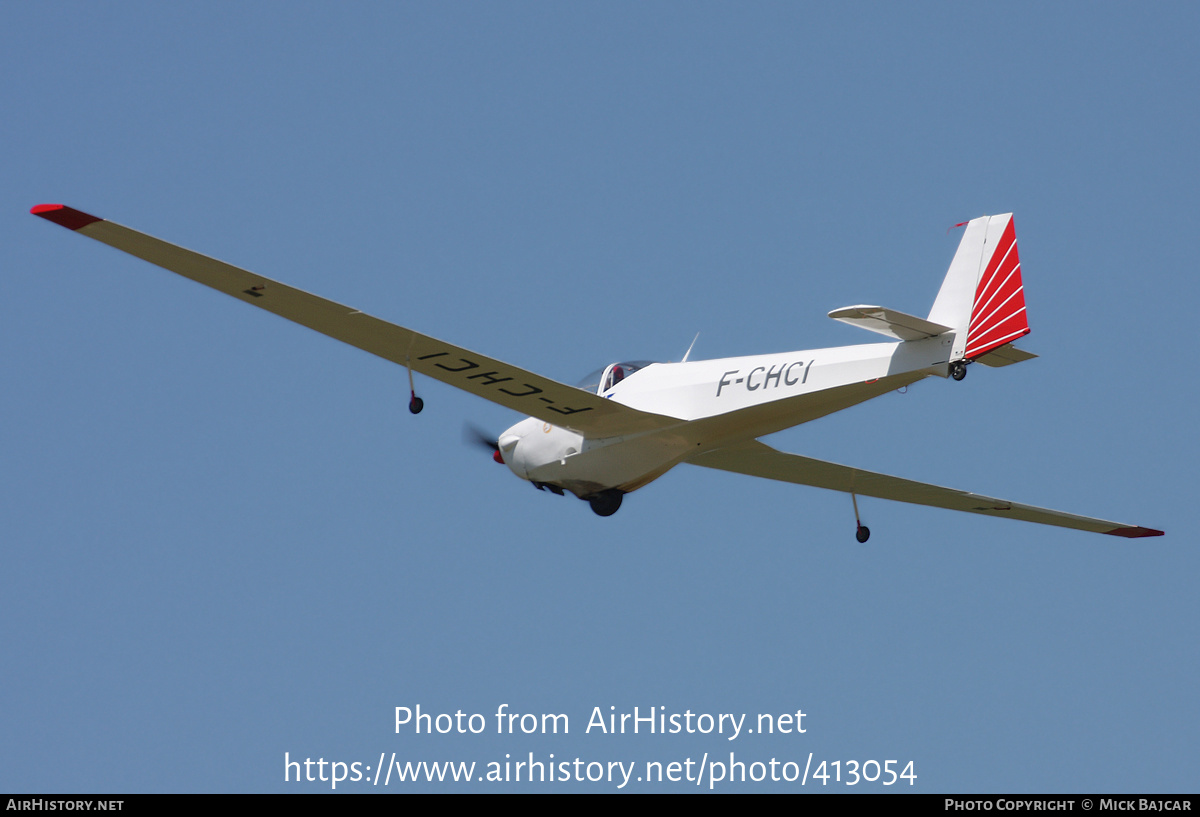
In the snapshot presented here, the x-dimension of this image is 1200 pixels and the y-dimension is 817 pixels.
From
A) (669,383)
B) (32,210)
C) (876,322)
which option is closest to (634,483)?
(669,383)

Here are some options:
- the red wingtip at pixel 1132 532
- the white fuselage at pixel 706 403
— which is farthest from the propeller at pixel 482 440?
the red wingtip at pixel 1132 532

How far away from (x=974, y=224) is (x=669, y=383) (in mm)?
3915

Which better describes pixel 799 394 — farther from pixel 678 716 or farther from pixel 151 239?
pixel 151 239

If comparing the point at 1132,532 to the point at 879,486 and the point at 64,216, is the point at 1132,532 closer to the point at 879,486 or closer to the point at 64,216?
the point at 879,486

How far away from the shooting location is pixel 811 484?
18.0 m

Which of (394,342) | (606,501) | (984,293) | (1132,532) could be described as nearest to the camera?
(984,293)

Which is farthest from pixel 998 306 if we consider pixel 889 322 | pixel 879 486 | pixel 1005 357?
pixel 879 486

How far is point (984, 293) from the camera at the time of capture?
13.1 metres

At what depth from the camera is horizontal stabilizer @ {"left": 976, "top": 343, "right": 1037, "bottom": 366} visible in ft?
42.7

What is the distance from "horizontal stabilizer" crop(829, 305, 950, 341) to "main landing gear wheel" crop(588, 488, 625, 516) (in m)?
4.44

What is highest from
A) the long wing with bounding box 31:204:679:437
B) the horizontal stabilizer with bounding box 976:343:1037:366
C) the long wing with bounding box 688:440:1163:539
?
the long wing with bounding box 688:440:1163:539

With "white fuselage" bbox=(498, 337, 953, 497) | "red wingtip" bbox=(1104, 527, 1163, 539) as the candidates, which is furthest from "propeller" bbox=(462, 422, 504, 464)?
"red wingtip" bbox=(1104, 527, 1163, 539)

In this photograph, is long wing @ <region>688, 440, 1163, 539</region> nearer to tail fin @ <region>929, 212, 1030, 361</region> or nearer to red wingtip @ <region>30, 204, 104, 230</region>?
tail fin @ <region>929, 212, 1030, 361</region>

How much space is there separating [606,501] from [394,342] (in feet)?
12.6
